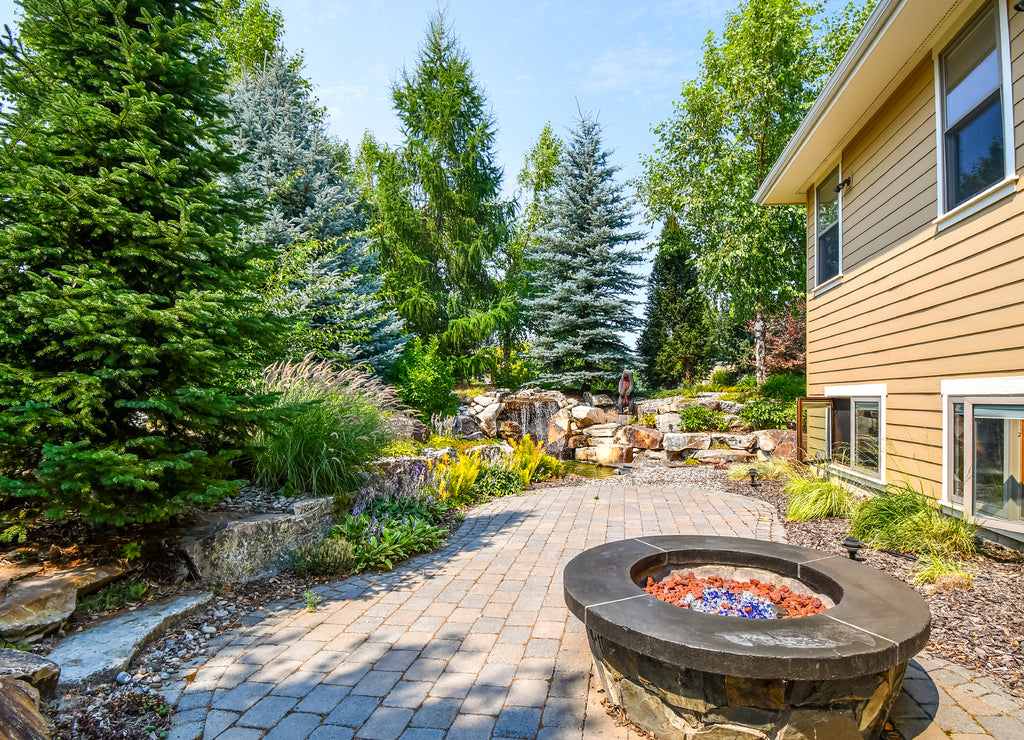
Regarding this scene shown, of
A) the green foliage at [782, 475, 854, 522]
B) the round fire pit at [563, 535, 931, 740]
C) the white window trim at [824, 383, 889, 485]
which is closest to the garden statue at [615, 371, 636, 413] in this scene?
the white window trim at [824, 383, 889, 485]

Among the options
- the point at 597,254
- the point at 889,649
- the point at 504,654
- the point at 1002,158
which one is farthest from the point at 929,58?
the point at 597,254

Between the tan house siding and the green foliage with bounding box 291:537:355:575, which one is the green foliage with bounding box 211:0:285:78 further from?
the green foliage with bounding box 291:537:355:575

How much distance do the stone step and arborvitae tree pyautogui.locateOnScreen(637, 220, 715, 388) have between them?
51.1ft

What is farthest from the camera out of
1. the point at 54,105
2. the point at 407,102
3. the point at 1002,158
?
the point at 407,102

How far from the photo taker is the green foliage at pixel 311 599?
345cm

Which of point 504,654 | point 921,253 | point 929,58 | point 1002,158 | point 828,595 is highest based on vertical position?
point 929,58

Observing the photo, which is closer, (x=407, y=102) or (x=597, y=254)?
(x=407, y=102)

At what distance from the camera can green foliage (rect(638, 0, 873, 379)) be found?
13.3m

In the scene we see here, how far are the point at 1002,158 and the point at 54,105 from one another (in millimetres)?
6395

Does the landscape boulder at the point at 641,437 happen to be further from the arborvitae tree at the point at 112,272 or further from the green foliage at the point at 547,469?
the arborvitae tree at the point at 112,272

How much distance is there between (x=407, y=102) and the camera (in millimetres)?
14242

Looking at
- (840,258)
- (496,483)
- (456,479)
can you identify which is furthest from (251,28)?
(840,258)

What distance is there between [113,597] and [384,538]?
75.8 inches

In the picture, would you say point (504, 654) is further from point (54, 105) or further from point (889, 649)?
point (54, 105)
